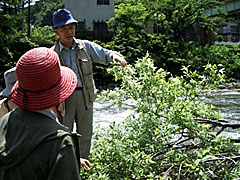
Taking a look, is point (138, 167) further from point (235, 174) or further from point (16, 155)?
point (16, 155)

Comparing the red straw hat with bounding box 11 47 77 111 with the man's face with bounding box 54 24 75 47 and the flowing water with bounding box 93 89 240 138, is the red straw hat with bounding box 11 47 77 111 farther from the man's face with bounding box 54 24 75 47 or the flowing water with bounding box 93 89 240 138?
the flowing water with bounding box 93 89 240 138

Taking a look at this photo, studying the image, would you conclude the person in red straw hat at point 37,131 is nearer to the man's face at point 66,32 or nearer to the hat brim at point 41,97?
the hat brim at point 41,97

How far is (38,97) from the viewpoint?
4.62ft

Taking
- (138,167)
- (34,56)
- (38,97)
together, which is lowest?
(138,167)

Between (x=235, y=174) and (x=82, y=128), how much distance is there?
158 centimetres

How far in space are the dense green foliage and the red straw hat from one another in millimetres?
1587

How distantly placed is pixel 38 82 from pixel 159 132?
1830 mm

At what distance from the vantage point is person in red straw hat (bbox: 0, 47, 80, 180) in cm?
129

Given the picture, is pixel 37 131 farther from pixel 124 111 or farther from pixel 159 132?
pixel 124 111

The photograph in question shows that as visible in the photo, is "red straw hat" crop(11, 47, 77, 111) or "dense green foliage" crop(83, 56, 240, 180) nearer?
"red straw hat" crop(11, 47, 77, 111)

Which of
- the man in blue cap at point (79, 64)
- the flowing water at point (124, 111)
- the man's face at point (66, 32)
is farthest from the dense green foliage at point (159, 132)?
the flowing water at point (124, 111)

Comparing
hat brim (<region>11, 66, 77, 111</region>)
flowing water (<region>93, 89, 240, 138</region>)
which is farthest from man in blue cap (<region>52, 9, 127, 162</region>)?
flowing water (<region>93, 89, 240, 138</region>)

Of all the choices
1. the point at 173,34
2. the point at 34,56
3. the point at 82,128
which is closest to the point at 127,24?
the point at 173,34

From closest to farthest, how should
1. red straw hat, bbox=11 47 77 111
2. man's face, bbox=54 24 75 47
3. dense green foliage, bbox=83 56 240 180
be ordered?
red straw hat, bbox=11 47 77 111 → dense green foliage, bbox=83 56 240 180 → man's face, bbox=54 24 75 47
